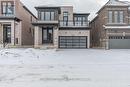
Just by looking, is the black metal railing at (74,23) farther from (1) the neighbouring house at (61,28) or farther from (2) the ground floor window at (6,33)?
(2) the ground floor window at (6,33)

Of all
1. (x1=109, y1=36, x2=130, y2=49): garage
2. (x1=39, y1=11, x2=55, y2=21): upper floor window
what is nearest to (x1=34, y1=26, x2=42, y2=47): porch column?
(x1=39, y1=11, x2=55, y2=21): upper floor window

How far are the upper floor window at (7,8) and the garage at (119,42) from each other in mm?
17646

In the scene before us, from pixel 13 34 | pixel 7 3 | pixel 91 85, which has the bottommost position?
pixel 91 85

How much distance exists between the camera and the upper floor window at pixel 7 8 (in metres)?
44.4

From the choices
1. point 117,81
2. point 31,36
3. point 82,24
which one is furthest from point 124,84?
point 31,36

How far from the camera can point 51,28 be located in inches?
1821

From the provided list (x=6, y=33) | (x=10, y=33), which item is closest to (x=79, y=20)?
(x=10, y=33)

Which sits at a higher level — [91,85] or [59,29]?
[59,29]

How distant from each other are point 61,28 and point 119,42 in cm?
1080

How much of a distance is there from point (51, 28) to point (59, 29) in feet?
10.4

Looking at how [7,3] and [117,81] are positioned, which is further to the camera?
[7,3]

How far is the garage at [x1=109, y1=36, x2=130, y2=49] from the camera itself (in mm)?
46469

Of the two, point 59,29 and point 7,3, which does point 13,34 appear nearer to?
point 7,3

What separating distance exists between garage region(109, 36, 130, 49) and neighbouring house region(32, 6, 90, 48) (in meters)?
4.70
